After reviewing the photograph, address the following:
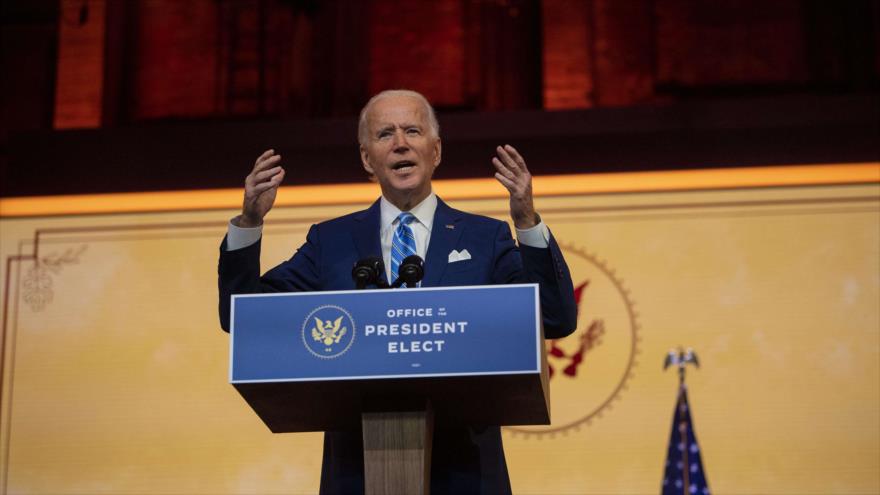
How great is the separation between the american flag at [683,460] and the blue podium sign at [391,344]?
2.48m

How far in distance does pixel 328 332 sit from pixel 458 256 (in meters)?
0.56

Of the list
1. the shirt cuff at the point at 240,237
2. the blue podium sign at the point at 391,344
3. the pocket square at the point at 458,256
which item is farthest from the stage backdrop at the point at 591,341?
the blue podium sign at the point at 391,344

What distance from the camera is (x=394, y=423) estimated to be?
223 cm

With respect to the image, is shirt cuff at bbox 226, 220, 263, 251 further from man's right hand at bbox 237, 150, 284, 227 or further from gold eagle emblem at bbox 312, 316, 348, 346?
gold eagle emblem at bbox 312, 316, 348, 346

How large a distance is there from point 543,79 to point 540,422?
3917 mm

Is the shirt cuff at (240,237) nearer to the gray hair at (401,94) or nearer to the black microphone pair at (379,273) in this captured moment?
the black microphone pair at (379,273)

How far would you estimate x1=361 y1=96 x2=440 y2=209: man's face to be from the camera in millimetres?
2852

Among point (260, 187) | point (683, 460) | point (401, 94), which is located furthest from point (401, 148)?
point (683, 460)

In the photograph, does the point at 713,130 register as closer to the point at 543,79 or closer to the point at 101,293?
the point at 543,79

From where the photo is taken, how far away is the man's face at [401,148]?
2852mm

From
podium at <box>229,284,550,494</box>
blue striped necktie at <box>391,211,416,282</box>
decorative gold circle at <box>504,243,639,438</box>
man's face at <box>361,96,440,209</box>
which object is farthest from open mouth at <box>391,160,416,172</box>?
decorative gold circle at <box>504,243,639,438</box>

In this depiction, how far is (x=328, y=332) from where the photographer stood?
2170 millimetres

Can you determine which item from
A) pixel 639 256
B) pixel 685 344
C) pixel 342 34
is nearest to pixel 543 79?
pixel 342 34

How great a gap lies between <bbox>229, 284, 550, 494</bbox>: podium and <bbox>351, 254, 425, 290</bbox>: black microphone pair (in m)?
0.15
